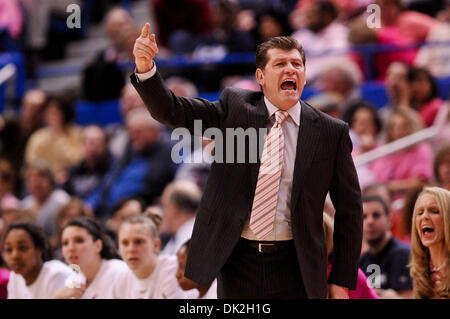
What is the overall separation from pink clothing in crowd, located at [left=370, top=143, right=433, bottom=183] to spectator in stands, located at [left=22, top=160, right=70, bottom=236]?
92.4 inches

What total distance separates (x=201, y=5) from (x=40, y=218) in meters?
2.95

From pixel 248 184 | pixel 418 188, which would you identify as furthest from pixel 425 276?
pixel 418 188

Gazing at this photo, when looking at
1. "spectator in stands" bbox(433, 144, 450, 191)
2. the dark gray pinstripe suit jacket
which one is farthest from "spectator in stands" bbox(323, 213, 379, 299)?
"spectator in stands" bbox(433, 144, 450, 191)

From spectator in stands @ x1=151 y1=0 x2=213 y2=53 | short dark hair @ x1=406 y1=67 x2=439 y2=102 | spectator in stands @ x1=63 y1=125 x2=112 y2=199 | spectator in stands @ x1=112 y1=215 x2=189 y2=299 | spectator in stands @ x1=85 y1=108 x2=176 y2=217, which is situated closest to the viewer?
spectator in stands @ x1=112 y1=215 x2=189 y2=299

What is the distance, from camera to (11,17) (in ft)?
28.7

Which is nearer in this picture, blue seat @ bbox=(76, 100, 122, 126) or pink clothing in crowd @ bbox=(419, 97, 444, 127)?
pink clothing in crowd @ bbox=(419, 97, 444, 127)

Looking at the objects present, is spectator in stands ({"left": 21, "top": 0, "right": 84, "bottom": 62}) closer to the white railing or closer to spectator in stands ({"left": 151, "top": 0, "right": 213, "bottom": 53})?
spectator in stands ({"left": 151, "top": 0, "right": 213, "bottom": 53})

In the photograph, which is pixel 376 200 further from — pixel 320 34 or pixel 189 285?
pixel 320 34

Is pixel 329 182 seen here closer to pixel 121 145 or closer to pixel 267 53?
pixel 267 53

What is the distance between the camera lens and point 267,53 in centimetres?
312

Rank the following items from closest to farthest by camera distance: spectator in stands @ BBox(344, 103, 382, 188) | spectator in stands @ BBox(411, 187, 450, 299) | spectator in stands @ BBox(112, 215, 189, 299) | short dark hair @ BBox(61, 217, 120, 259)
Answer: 1. spectator in stands @ BBox(411, 187, 450, 299)
2. spectator in stands @ BBox(112, 215, 189, 299)
3. short dark hair @ BBox(61, 217, 120, 259)
4. spectator in stands @ BBox(344, 103, 382, 188)

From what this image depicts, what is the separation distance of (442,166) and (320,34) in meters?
2.76

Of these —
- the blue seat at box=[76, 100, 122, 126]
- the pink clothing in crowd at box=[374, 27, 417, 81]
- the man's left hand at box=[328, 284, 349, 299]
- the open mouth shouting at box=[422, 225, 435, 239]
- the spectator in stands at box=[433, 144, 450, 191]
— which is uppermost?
the pink clothing in crowd at box=[374, 27, 417, 81]

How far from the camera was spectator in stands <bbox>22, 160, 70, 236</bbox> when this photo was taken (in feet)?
21.7
